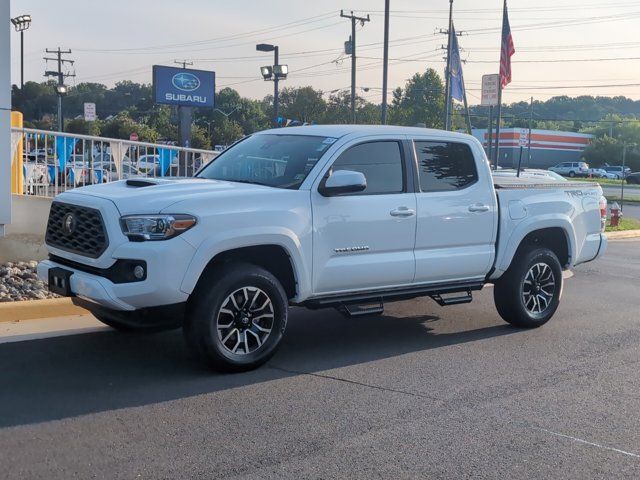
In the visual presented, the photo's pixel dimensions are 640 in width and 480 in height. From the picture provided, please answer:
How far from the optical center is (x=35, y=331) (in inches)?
283

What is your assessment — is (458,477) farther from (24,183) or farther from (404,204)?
(24,183)

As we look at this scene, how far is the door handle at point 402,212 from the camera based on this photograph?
6750mm

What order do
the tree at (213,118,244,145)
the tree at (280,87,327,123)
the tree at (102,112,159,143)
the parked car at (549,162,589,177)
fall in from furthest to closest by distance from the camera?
the parked car at (549,162,589,177) < the tree at (213,118,244,145) < the tree at (280,87,327,123) < the tree at (102,112,159,143)

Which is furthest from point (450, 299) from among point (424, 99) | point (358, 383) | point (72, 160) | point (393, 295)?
point (424, 99)

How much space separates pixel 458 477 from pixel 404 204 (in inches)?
122

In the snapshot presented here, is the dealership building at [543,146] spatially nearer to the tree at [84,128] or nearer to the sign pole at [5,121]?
the tree at [84,128]

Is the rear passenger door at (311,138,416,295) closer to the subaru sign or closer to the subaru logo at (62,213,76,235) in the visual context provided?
the subaru logo at (62,213,76,235)

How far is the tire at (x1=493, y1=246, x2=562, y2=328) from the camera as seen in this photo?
Answer: 7.84 meters

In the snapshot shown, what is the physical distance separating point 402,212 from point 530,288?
80.6 inches

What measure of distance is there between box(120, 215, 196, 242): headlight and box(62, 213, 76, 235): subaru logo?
628 mm

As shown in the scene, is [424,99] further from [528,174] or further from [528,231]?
[528,231]

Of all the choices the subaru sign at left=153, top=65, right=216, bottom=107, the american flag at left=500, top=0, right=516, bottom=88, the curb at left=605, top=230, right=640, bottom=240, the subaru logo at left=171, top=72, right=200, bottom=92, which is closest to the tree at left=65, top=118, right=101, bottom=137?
the subaru sign at left=153, top=65, right=216, bottom=107

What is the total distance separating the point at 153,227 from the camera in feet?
18.2

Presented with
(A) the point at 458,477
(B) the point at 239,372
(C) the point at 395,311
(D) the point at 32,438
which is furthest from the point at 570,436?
(C) the point at 395,311
